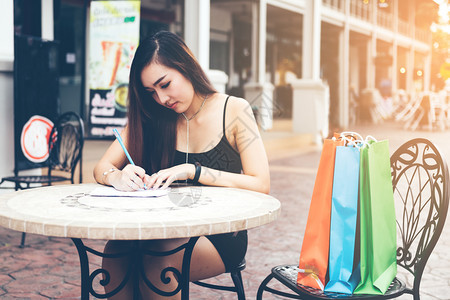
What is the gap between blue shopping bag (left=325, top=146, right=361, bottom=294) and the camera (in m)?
1.64

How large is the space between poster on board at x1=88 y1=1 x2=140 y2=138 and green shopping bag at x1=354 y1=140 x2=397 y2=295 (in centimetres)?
506

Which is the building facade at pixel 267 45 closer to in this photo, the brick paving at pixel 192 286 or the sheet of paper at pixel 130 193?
the sheet of paper at pixel 130 193

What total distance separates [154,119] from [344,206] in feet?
3.11

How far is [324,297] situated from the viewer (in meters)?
1.68

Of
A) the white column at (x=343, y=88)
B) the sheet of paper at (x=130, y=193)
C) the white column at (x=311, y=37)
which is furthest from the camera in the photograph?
the white column at (x=343, y=88)

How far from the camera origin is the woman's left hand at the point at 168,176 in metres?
1.91

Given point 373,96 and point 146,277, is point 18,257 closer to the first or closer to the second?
point 146,277

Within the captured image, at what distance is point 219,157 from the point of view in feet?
7.23

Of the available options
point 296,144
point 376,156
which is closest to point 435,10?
point 376,156

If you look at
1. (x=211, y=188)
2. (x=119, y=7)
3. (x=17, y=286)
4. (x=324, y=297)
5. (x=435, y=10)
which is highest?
(x=119, y=7)

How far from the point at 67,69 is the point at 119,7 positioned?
5.39 m

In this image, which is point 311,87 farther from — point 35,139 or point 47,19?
point 35,139

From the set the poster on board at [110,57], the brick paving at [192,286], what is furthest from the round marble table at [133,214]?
the poster on board at [110,57]

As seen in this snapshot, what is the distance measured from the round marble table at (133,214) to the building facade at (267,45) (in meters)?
0.82
